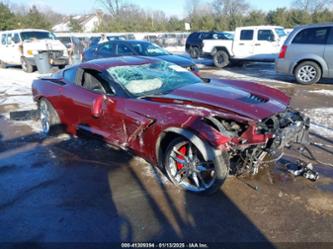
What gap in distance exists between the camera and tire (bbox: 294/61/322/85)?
31.3 feet

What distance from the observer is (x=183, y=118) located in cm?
343

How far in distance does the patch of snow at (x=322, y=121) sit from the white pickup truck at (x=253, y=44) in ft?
24.6

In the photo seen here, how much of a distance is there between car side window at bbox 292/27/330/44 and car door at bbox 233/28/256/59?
15.0ft

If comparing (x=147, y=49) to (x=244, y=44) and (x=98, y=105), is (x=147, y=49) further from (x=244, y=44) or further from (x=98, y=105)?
(x=98, y=105)

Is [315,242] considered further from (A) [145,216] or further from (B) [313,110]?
(B) [313,110]

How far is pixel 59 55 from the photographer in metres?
14.6

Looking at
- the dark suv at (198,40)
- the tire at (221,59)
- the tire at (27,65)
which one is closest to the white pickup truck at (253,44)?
the tire at (221,59)

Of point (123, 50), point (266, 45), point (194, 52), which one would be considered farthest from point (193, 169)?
point (194, 52)

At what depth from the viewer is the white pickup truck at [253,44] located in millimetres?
13906

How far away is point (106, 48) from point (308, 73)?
6.83 m

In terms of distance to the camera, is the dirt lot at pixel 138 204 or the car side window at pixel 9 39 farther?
the car side window at pixel 9 39

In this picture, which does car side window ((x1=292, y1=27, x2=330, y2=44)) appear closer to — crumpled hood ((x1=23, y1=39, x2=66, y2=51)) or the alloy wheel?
the alloy wheel

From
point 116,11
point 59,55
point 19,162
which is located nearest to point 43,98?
point 19,162

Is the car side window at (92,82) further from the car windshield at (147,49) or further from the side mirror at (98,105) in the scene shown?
the car windshield at (147,49)
